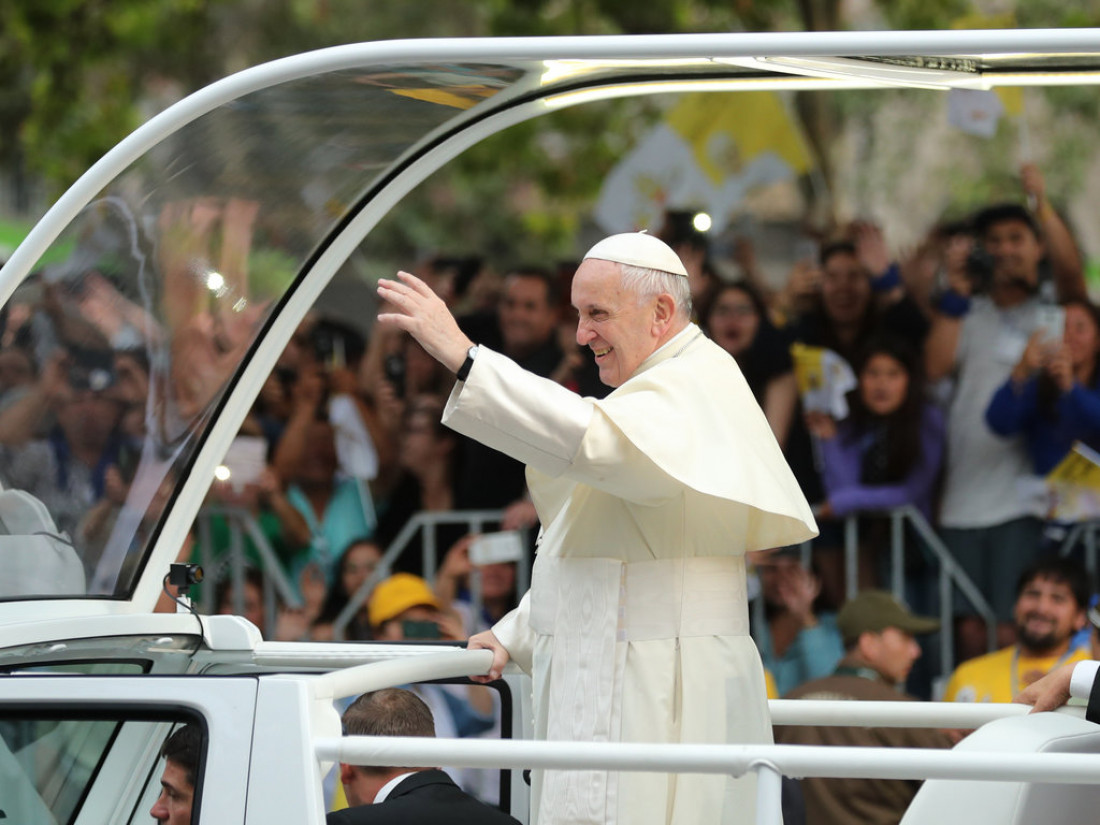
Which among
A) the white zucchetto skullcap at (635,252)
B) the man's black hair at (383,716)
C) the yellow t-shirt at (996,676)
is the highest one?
the white zucchetto skullcap at (635,252)

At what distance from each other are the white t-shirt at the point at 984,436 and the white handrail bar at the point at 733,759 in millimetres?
3932

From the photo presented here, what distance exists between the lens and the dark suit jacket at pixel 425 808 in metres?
2.88

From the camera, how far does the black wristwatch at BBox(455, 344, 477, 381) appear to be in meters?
2.91

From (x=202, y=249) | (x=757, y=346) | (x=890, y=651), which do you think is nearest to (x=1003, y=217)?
(x=757, y=346)

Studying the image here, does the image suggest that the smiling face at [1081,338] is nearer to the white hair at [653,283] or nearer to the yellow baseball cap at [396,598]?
the yellow baseball cap at [396,598]

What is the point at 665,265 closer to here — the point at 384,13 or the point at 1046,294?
the point at 1046,294

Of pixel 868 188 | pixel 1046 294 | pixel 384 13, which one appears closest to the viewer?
pixel 1046 294

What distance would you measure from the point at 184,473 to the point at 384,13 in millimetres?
22647

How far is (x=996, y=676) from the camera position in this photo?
573cm

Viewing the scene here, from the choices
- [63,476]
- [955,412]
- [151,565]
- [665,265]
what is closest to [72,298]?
[63,476]

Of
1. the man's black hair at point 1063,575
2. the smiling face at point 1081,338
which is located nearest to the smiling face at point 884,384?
the smiling face at point 1081,338

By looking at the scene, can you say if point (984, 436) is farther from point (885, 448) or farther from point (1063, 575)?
point (1063, 575)

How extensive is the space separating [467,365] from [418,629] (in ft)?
11.2

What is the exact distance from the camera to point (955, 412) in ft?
20.8
